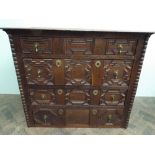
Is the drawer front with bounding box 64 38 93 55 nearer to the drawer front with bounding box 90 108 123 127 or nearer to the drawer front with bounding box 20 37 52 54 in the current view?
the drawer front with bounding box 20 37 52 54

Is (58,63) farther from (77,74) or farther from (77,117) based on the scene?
(77,117)

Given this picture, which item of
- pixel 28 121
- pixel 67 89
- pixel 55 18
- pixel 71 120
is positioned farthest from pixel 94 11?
pixel 28 121

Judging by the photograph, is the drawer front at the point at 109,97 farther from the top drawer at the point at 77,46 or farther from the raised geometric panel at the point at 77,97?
the top drawer at the point at 77,46

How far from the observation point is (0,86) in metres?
2.70

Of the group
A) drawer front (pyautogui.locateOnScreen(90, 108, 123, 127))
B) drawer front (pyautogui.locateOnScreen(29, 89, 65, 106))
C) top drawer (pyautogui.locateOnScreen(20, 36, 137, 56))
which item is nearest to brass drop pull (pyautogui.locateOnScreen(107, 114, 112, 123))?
drawer front (pyautogui.locateOnScreen(90, 108, 123, 127))

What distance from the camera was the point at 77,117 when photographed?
82.0 inches

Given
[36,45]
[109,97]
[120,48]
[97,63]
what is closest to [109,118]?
[109,97]

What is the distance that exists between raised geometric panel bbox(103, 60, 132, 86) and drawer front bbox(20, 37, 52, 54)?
1.64 ft

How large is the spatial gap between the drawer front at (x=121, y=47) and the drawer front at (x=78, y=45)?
15 centimetres

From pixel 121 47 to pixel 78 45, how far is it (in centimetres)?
35
